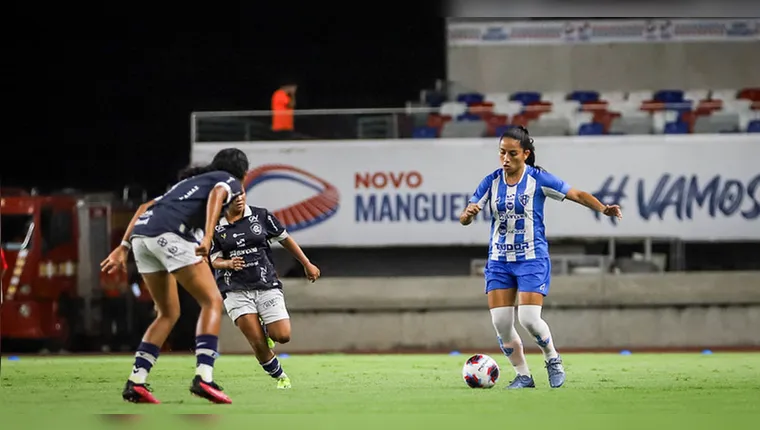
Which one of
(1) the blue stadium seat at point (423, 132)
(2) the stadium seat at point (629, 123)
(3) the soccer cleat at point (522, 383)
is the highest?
(2) the stadium seat at point (629, 123)

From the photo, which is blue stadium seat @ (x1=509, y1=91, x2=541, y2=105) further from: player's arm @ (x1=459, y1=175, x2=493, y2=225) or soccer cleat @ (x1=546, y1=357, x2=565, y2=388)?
soccer cleat @ (x1=546, y1=357, x2=565, y2=388)

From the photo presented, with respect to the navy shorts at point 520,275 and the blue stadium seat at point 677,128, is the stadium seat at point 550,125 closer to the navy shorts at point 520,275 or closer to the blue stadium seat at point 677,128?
the blue stadium seat at point 677,128

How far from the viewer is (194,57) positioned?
28.6 m

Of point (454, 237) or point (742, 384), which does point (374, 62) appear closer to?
point (454, 237)

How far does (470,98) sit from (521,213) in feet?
46.7

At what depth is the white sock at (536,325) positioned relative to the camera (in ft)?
38.9

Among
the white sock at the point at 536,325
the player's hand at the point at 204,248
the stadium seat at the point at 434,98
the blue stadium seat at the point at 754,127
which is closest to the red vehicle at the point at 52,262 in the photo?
the stadium seat at the point at 434,98

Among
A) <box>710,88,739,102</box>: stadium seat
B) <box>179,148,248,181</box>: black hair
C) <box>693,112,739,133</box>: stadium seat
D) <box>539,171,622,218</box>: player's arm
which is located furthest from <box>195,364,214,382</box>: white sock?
<box>710,88,739,102</box>: stadium seat

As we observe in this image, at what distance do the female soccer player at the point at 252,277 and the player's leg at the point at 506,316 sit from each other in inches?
61.4

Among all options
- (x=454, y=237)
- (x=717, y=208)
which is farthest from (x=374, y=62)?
(x=717, y=208)

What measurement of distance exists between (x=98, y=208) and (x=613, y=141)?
352 inches

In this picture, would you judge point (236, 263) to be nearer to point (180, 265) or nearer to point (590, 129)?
point (180, 265)

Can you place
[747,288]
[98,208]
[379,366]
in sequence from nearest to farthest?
[379,366]
[747,288]
[98,208]

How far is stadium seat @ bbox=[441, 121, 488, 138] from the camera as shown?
2336cm
